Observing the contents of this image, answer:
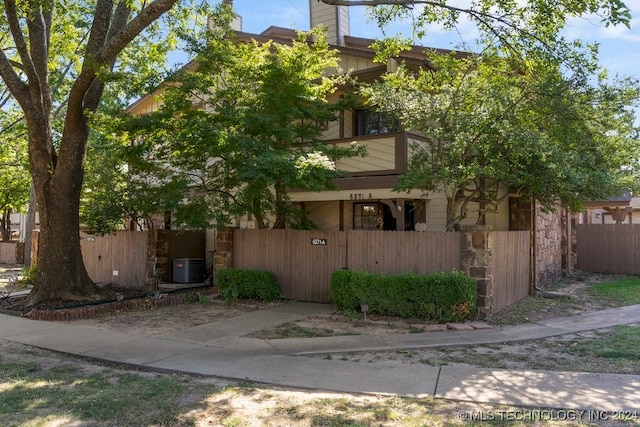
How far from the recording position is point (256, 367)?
6477 mm

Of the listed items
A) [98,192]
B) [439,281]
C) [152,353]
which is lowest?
[152,353]

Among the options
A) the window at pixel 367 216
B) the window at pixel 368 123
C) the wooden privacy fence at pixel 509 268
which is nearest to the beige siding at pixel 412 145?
the window at pixel 368 123

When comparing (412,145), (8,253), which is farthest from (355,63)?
(8,253)

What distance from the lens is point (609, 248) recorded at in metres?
19.1

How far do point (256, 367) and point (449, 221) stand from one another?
Answer: 588cm

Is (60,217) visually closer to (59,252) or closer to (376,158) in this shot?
(59,252)

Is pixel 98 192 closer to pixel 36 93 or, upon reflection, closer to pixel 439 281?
pixel 36 93

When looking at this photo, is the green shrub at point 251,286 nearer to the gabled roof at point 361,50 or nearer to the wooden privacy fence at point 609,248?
the gabled roof at point 361,50

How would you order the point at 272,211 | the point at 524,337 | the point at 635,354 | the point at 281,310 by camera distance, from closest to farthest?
1. the point at 635,354
2. the point at 524,337
3. the point at 281,310
4. the point at 272,211

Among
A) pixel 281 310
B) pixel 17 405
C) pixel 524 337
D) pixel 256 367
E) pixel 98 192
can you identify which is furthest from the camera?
pixel 98 192

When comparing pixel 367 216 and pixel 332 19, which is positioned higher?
pixel 332 19

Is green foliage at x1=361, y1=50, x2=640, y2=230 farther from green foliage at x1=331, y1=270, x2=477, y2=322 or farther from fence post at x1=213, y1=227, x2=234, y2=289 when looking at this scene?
fence post at x1=213, y1=227, x2=234, y2=289

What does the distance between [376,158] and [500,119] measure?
3.33 meters

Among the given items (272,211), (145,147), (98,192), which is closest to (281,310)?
(272,211)
